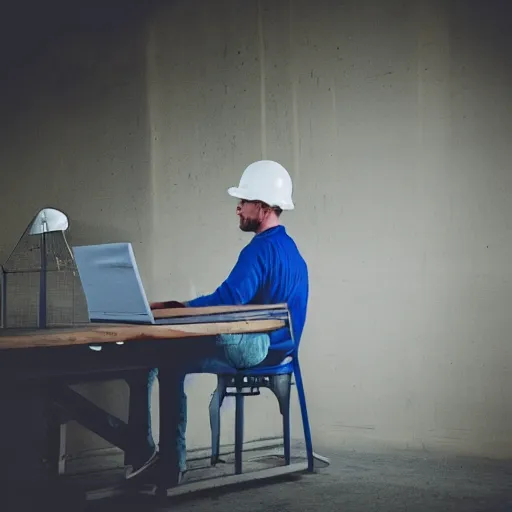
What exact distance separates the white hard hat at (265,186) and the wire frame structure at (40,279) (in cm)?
81

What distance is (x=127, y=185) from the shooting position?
3805mm

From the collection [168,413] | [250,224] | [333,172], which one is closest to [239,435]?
[168,413]

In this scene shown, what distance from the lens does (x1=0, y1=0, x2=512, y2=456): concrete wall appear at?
376cm

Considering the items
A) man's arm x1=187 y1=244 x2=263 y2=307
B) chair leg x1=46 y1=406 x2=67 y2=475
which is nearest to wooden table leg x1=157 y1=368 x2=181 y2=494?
man's arm x1=187 y1=244 x2=263 y2=307

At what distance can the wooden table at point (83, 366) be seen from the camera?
8.18 feet

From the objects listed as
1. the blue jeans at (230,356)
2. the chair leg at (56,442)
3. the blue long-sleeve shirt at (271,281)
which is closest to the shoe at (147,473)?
the blue jeans at (230,356)

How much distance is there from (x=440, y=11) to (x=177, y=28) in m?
1.33

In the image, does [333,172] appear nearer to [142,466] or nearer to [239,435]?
[239,435]

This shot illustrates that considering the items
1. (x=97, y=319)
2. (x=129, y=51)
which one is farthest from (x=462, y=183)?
(x=97, y=319)

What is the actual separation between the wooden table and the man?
0.41 feet

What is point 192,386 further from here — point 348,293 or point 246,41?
point 246,41

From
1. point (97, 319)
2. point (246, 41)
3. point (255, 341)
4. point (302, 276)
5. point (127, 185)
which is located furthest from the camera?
point (246, 41)

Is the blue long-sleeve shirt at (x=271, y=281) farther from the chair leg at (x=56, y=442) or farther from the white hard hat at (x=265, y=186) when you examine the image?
the chair leg at (x=56, y=442)

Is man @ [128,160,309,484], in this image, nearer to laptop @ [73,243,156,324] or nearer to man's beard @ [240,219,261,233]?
man's beard @ [240,219,261,233]
